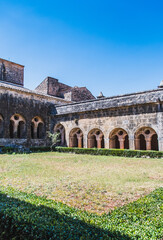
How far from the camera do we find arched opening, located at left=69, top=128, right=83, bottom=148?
1758cm

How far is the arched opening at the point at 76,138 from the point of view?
57.7ft

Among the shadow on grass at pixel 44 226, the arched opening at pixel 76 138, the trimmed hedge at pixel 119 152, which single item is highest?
the arched opening at pixel 76 138

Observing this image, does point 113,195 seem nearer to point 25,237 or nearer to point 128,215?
point 128,215

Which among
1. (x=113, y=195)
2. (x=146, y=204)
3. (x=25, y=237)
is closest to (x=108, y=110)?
(x=113, y=195)

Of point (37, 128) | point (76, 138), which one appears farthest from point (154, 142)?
point (37, 128)

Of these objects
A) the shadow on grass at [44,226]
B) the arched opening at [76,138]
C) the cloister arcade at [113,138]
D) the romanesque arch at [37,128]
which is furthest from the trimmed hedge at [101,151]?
the shadow on grass at [44,226]

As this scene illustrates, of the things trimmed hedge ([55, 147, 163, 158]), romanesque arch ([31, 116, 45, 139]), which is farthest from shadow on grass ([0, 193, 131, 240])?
romanesque arch ([31, 116, 45, 139])

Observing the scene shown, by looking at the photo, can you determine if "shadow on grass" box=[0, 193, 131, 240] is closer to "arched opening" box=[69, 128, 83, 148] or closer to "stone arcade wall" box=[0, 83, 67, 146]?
"stone arcade wall" box=[0, 83, 67, 146]

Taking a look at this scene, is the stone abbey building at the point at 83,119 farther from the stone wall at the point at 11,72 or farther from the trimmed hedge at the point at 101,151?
the trimmed hedge at the point at 101,151

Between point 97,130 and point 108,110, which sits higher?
point 108,110

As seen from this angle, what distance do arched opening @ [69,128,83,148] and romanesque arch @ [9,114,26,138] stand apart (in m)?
4.43

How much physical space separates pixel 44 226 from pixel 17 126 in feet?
52.7

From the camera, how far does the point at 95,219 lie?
105 inches

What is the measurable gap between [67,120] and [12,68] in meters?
10.5
